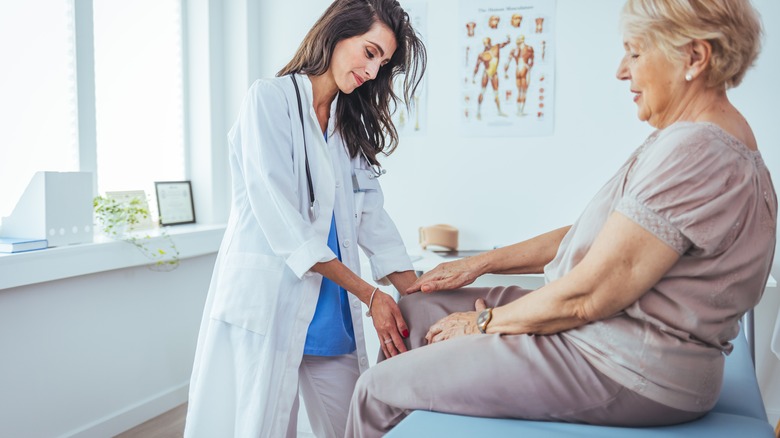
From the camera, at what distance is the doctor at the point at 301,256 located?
1.54 m

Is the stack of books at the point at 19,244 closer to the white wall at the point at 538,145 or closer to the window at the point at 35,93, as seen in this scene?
the window at the point at 35,93

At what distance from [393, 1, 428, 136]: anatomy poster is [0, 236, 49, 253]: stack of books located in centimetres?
164

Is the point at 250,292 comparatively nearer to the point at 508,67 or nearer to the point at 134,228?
the point at 134,228

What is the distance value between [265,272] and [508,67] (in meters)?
1.85

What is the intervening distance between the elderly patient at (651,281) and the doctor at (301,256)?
362 mm

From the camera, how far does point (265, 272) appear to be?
1582 millimetres

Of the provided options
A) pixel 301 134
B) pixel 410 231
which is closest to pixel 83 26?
pixel 301 134

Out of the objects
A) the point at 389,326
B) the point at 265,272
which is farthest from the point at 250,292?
the point at 389,326

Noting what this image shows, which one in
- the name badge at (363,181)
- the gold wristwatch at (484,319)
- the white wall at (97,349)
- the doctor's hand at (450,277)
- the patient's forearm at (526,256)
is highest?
the name badge at (363,181)

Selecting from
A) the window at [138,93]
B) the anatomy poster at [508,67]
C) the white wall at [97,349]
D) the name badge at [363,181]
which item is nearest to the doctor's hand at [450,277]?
A: the name badge at [363,181]

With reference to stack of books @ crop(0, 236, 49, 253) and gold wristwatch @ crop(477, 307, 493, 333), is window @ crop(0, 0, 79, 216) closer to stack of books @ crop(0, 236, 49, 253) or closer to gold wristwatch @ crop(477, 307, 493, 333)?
stack of books @ crop(0, 236, 49, 253)

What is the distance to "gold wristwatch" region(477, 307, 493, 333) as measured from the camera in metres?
1.24

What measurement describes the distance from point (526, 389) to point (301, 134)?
0.86 m

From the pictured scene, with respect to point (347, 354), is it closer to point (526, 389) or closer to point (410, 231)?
point (526, 389)
